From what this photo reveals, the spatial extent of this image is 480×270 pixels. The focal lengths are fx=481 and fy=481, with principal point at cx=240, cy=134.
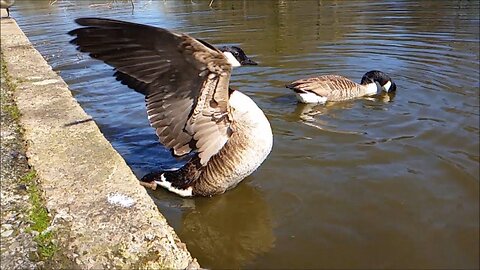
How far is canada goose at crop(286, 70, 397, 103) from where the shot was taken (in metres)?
7.51

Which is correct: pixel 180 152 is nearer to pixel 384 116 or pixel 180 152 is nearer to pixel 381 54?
pixel 384 116

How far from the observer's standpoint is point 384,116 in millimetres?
6762

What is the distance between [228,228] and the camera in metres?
4.30

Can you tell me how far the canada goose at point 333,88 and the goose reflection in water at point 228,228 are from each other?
9.53ft

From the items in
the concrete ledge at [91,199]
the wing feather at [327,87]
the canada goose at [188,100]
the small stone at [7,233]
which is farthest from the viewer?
the wing feather at [327,87]

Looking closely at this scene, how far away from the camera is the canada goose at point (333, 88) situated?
7508mm

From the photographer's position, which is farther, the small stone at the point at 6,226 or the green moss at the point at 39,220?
the small stone at the point at 6,226

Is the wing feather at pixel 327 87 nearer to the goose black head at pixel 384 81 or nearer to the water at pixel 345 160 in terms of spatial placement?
the water at pixel 345 160

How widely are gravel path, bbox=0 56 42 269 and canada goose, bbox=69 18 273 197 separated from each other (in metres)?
1.22

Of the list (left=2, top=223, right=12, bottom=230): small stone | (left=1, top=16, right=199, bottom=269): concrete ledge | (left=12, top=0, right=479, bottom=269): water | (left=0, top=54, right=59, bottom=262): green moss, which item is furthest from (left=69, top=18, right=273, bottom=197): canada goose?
(left=2, top=223, right=12, bottom=230): small stone

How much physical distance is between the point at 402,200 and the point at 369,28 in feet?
32.1

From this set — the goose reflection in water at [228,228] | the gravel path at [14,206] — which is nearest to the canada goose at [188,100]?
the goose reflection in water at [228,228]

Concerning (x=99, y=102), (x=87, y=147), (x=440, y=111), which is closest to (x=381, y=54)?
(x=440, y=111)

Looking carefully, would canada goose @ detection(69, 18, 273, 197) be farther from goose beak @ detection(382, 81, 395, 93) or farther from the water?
goose beak @ detection(382, 81, 395, 93)
